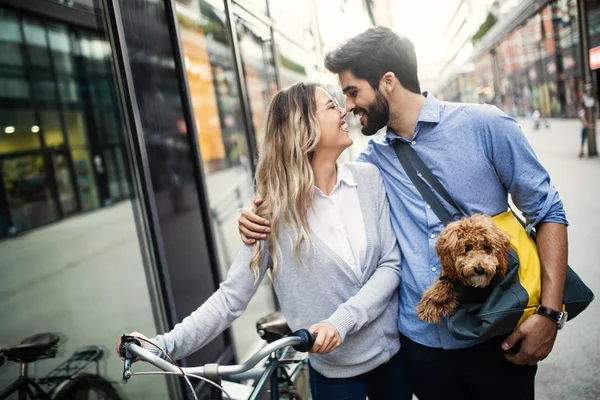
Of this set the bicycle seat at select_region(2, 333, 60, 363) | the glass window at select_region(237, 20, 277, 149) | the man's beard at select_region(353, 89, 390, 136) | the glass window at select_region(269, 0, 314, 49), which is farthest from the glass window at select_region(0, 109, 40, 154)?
the glass window at select_region(269, 0, 314, 49)

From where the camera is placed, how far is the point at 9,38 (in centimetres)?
232

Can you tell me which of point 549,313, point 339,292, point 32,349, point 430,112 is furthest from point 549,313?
point 32,349

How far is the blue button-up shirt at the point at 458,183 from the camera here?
66.9 inches

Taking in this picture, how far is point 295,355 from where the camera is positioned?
312cm

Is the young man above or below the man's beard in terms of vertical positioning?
below

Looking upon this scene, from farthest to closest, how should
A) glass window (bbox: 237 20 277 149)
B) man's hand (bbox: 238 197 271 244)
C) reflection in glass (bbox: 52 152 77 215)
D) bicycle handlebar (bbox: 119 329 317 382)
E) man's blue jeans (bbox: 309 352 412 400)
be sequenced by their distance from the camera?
1. glass window (bbox: 237 20 277 149)
2. reflection in glass (bbox: 52 152 77 215)
3. man's blue jeans (bbox: 309 352 412 400)
4. man's hand (bbox: 238 197 271 244)
5. bicycle handlebar (bbox: 119 329 317 382)

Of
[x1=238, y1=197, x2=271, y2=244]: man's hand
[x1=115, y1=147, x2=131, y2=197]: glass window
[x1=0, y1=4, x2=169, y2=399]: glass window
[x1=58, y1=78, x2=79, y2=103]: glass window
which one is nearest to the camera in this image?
[x1=238, y1=197, x2=271, y2=244]: man's hand

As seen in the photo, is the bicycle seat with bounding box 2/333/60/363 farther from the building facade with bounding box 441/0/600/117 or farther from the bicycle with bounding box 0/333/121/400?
the building facade with bounding box 441/0/600/117

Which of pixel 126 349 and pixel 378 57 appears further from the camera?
pixel 378 57

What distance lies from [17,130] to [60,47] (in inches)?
24.7

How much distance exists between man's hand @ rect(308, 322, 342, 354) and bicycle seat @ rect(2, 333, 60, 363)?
1.55 m

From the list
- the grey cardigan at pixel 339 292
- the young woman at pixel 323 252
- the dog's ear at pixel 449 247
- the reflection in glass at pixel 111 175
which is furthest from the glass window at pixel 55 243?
the dog's ear at pixel 449 247

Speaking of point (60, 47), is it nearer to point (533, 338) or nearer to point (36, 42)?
point (36, 42)

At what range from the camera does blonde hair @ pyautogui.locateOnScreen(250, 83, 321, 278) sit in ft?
6.05
